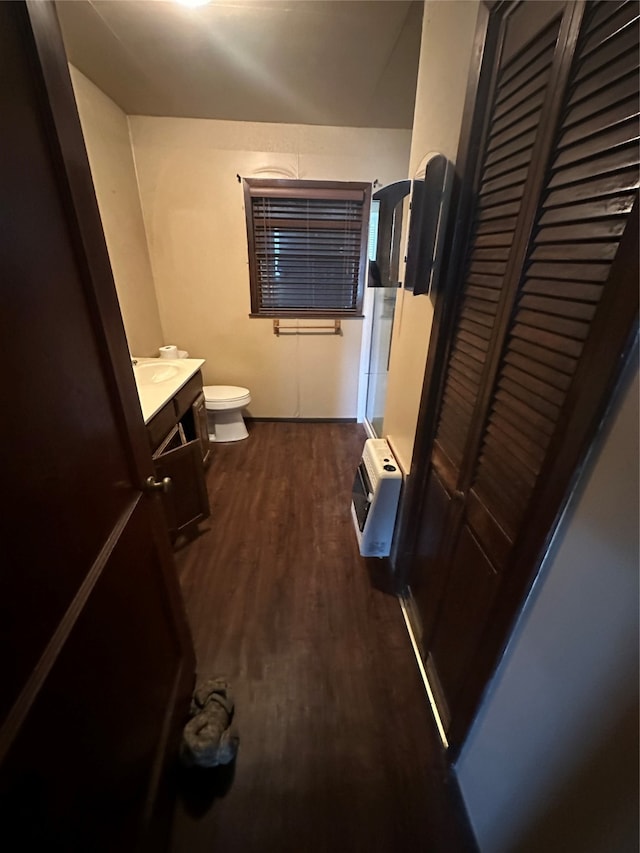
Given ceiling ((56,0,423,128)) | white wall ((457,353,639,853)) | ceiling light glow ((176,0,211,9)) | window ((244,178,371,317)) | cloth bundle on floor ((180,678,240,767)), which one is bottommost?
cloth bundle on floor ((180,678,240,767))

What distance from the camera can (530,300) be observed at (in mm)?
804

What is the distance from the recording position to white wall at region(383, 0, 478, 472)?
3.51ft

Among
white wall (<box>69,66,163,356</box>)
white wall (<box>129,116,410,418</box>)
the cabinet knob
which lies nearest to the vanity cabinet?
the cabinet knob

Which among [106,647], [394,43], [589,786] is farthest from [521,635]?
[394,43]

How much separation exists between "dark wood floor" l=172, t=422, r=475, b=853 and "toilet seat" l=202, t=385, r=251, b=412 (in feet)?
3.07

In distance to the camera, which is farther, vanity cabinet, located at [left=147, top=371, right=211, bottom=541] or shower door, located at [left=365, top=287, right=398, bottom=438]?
shower door, located at [left=365, top=287, right=398, bottom=438]

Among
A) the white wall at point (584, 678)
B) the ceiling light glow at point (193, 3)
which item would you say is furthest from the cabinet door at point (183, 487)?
the ceiling light glow at point (193, 3)

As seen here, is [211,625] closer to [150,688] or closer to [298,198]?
[150,688]

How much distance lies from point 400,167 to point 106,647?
336 cm

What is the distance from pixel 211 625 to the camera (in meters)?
1.62

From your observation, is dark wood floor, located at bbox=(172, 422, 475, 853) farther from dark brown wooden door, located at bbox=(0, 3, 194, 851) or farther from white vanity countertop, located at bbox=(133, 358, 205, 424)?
white vanity countertop, located at bbox=(133, 358, 205, 424)

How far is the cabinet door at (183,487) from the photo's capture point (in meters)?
1.83

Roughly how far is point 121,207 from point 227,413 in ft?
5.46

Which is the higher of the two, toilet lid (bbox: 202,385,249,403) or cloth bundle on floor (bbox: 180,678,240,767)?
toilet lid (bbox: 202,385,249,403)
